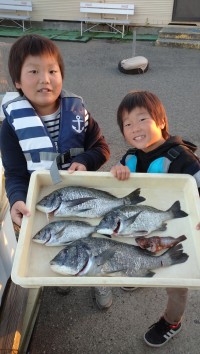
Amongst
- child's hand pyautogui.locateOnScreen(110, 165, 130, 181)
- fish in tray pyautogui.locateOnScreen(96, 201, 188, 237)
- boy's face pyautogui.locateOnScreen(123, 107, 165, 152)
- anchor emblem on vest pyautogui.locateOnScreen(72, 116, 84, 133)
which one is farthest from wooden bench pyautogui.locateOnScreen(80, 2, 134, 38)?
fish in tray pyautogui.locateOnScreen(96, 201, 188, 237)

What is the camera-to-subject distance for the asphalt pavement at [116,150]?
8.50ft

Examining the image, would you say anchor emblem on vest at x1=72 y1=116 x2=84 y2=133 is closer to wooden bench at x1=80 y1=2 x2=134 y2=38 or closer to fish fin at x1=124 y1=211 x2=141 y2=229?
fish fin at x1=124 y1=211 x2=141 y2=229

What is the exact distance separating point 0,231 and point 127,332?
1.30 m

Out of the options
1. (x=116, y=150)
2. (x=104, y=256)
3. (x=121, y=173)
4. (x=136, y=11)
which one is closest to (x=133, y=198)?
(x=121, y=173)

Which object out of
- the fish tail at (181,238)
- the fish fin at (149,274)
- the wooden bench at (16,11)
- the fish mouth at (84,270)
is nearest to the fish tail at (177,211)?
the fish tail at (181,238)

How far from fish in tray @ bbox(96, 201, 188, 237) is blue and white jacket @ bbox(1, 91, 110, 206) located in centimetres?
Answer: 58

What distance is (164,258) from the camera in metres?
1.72

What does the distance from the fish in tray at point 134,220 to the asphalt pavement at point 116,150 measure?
3.99 ft

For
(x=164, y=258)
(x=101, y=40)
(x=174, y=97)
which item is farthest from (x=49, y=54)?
(x=101, y=40)

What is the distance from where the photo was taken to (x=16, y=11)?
13.3 m

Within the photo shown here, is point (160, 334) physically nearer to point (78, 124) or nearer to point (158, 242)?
point (158, 242)

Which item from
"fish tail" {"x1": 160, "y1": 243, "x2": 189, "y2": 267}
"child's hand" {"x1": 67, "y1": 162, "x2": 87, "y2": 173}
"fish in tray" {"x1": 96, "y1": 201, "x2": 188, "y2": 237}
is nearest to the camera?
"fish tail" {"x1": 160, "y1": 243, "x2": 189, "y2": 267}

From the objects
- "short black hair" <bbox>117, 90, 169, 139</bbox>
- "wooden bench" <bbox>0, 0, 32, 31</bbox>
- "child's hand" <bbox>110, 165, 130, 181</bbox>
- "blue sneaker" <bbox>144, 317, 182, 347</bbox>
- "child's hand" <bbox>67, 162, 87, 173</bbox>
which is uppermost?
"short black hair" <bbox>117, 90, 169, 139</bbox>

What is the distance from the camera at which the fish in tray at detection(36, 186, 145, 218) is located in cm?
195
